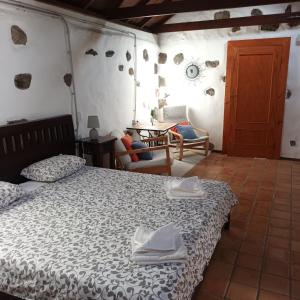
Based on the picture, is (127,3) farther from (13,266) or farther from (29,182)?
(13,266)

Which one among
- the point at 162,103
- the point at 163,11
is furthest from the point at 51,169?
the point at 162,103

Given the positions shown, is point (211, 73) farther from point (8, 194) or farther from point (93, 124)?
point (8, 194)

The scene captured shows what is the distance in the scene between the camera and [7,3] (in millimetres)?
2719

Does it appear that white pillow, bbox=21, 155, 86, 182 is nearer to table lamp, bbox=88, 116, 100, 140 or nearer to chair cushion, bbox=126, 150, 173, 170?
table lamp, bbox=88, 116, 100, 140

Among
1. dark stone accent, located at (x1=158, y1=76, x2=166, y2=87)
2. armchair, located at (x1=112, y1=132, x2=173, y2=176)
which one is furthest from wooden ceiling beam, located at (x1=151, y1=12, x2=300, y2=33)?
armchair, located at (x1=112, y1=132, x2=173, y2=176)

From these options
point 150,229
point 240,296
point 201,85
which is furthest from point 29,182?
point 201,85

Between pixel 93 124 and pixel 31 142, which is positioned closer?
pixel 31 142

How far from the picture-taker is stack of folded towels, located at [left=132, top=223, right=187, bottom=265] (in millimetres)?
1514

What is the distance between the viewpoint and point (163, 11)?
373 cm

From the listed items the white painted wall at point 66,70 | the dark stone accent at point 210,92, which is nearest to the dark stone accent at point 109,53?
the white painted wall at point 66,70

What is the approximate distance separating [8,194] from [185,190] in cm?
137

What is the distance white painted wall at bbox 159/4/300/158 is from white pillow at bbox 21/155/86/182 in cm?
335

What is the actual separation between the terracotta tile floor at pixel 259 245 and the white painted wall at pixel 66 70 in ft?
6.28

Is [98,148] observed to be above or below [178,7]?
below
